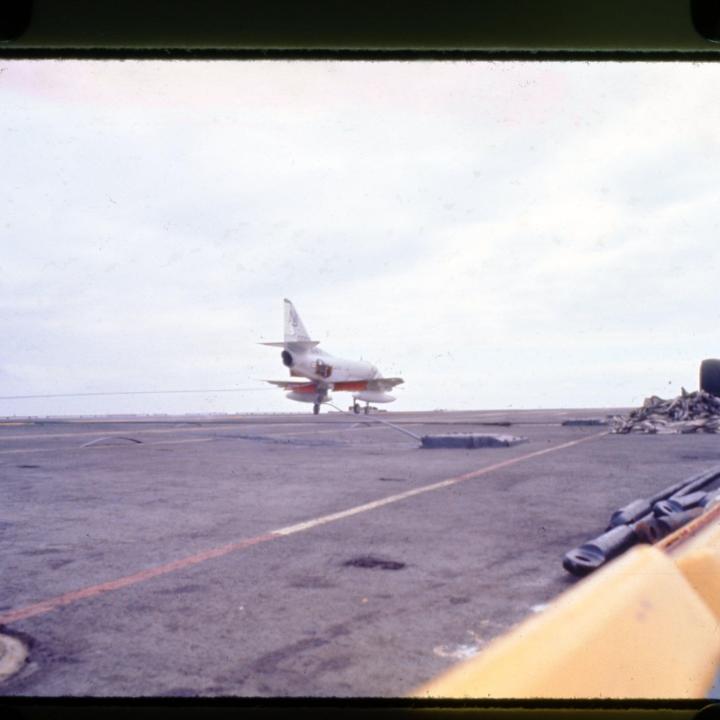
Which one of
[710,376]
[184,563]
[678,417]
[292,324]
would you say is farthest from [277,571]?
[292,324]

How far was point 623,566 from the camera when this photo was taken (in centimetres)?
289

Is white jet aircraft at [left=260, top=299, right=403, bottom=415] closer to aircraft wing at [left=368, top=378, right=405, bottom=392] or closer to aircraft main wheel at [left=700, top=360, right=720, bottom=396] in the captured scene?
aircraft wing at [left=368, top=378, right=405, bottom=392]

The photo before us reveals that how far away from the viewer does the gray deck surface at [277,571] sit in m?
2.64

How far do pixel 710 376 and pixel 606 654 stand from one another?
1.12 m

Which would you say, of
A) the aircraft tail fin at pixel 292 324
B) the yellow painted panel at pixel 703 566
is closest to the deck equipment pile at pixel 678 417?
the yellow painted panel at pixel 703 566

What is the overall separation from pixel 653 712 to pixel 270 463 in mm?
8860

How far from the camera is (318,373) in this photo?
34.9 m

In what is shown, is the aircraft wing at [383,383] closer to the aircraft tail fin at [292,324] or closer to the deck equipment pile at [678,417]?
the aircraft tail fin at [292,324]

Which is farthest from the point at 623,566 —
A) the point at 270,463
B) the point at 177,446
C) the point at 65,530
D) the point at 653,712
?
the point at 177,446

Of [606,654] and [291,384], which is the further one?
[291,384]

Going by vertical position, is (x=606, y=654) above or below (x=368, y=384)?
below

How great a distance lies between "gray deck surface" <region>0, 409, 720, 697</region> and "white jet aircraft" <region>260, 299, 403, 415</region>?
2312 cm

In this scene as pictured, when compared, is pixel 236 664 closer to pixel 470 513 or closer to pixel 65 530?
pixel 65 530

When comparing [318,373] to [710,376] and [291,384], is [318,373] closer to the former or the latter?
[291,384]
